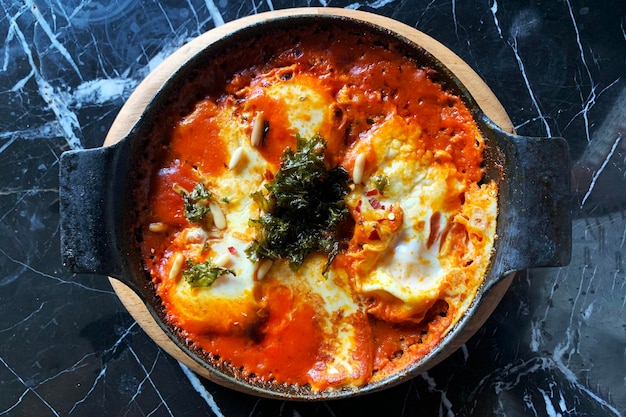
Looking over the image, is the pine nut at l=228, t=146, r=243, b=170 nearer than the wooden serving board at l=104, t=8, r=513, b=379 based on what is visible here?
Yes

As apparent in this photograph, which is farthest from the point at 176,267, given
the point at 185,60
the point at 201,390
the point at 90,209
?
the point at 185,60

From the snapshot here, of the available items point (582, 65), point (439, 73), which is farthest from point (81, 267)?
point (582, 65)

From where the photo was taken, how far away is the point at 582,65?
132 inches

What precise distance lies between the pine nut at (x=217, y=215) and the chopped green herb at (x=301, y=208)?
0.42 ft

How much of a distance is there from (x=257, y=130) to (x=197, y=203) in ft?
1.35

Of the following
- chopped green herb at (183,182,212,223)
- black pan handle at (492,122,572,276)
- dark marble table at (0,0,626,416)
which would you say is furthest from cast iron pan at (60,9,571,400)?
dark marble table at (0,0,626,416)

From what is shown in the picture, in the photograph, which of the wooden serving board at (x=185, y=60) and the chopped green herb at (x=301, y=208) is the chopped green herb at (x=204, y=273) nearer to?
the chopped green herb at (x=301, y=208)

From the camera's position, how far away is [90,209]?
2.66 m

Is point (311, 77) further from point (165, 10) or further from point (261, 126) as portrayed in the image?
point (165, 10)

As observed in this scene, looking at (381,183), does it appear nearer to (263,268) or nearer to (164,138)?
(263,268)

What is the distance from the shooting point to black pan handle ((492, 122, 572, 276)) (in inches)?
102

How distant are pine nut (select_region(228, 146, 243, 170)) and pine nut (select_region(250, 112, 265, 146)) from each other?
0.21 ft

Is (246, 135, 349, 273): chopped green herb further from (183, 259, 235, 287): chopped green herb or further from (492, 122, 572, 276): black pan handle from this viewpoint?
(492, 122, 572, 276): black pan handle

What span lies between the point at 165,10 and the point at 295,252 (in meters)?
1.51
